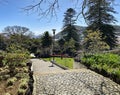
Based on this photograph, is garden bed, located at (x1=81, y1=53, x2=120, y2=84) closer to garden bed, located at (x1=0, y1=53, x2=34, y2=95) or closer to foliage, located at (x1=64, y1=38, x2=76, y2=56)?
garden bed, located at (x1=0, y1=53, x2=34, y2=95)

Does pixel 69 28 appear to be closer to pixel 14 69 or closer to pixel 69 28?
pixel 69 28

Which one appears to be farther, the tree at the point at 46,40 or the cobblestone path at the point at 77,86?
the tree at the point at 46,40

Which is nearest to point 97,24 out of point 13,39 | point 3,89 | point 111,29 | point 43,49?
point 111,29

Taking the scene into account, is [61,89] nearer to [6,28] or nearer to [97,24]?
[97,24]

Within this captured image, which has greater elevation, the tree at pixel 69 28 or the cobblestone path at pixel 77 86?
the tree at pixel 69 28

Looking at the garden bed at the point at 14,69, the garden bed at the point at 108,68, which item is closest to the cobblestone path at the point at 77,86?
the garden bed at the point at 108,68

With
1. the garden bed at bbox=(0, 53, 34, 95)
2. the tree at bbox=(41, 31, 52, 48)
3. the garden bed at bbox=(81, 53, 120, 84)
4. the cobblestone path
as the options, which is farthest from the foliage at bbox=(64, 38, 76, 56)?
the cobblestone path

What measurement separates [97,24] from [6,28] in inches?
1254

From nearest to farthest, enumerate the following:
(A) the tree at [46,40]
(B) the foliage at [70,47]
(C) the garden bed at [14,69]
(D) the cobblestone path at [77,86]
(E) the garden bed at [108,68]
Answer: (D) the cobblestone path at [77,86]
(E) the garden bed at [108,68]
(C) the garden bed at [14,69]
(B) the foliage at [70,47]
(A) the tree at [46,40]

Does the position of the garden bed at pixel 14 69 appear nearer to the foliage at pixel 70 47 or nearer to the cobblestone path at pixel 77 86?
the cobblestone path at pixel 77 86

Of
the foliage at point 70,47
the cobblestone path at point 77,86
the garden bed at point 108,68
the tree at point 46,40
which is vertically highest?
the tree at point 46,40

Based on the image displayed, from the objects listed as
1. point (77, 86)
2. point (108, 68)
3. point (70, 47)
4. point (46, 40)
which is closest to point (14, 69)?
point (108, 68)

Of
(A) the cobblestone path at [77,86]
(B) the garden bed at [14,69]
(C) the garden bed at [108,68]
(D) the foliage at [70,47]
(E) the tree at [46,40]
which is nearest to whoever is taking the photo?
(A) the cobblestone path at [77,86]

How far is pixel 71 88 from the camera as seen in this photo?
10.9 meters
